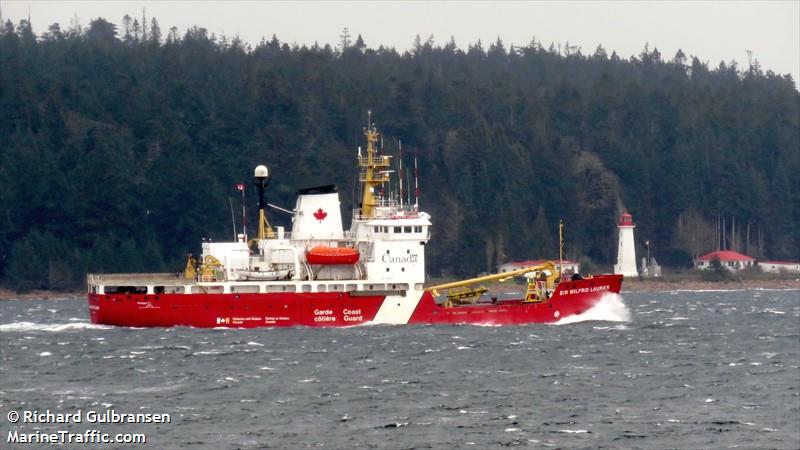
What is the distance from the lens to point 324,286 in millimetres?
52562

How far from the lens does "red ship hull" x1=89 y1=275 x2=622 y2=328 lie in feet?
171

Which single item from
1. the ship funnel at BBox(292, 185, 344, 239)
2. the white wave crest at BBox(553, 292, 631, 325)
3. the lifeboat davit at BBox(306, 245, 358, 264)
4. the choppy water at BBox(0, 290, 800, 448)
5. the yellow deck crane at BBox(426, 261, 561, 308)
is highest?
the ship funnel at BBox(292, 185, 344, 239)

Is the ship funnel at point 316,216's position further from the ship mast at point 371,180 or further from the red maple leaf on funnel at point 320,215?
the ship mast at point 371,180

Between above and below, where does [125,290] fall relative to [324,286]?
above

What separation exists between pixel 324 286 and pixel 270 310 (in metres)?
1.96

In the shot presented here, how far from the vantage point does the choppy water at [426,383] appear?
3056 cm

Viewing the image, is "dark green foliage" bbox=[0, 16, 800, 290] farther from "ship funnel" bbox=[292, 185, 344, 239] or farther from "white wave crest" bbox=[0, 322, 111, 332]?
"ship funnel" bbox=[292, 185, 344, 239]

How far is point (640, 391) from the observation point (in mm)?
36156

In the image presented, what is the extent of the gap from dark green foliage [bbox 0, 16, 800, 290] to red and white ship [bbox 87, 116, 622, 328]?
3942 centimetres

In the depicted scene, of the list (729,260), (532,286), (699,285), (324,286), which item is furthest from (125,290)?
(729,260)

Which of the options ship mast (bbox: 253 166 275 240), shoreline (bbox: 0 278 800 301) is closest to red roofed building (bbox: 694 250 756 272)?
shoreline (bbox: 0 278 800 301)

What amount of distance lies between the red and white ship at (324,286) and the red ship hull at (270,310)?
3 cm

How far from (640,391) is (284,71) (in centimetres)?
9368

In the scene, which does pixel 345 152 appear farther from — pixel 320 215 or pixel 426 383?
pixel 426 383
